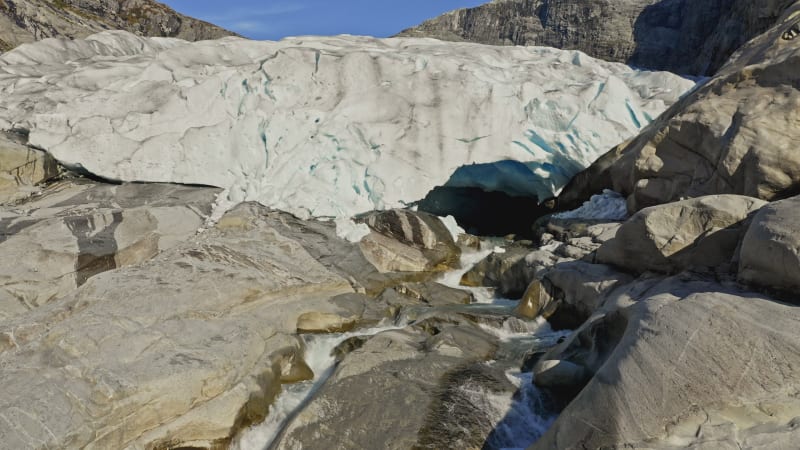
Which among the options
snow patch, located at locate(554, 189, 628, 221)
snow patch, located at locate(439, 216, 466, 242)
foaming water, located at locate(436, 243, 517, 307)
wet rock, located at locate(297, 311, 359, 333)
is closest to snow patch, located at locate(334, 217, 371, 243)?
foaming water, located at locate(436, 243, 517, 307)

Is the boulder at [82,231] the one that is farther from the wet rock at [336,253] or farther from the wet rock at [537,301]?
the wet rock at [537,301]

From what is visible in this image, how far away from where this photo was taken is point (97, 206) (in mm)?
12898

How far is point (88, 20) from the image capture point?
140ft

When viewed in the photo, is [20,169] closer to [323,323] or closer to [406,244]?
[323,323]

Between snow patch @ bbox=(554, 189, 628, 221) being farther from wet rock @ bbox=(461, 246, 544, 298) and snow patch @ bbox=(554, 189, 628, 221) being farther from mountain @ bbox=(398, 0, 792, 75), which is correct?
mountain @ bbox=(398, 0, 792, 75)

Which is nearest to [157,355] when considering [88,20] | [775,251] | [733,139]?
[775,251]

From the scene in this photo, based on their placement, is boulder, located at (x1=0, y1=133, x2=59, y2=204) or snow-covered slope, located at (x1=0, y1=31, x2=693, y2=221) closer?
boulder, located at (x1=0, y1=133, x2=59, y2=204)

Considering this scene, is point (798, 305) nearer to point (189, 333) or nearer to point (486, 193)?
point (189, 333)

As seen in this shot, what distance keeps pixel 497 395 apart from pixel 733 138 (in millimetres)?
7421

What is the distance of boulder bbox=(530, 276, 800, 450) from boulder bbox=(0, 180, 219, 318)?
31.7 ft

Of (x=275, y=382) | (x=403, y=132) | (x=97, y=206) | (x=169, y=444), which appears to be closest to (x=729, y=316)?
(x=275, y=382)

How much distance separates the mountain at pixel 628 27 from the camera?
21016 mm

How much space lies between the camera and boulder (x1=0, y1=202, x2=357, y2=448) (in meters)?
6.57

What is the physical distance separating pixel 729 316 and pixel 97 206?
13633 millimetres
